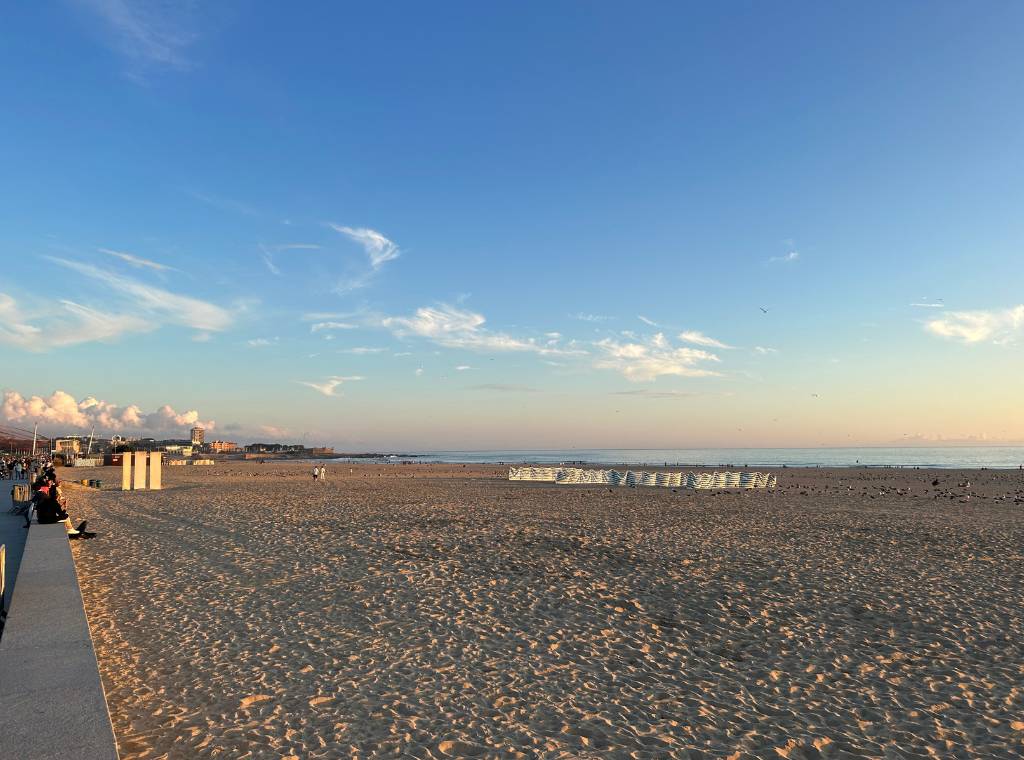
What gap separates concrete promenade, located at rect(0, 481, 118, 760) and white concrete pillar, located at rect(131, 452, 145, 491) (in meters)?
26.4

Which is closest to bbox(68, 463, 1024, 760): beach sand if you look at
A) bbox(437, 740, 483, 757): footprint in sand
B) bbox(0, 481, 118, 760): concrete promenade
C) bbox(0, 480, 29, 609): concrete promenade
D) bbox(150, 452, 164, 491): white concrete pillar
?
bbox(437, 740, 483, 757): footprint in sand

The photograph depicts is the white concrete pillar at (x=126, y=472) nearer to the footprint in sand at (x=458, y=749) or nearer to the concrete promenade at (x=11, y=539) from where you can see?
the concrete promenade at (x=11, y=539)

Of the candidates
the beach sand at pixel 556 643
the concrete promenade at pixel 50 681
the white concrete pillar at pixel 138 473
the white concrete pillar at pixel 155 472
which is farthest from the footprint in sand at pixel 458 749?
the white concrete pillar at pixel 138 473

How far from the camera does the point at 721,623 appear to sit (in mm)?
8344

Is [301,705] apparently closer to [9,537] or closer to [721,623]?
[721,623]

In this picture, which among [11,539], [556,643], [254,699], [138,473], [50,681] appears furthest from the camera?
[138,473]

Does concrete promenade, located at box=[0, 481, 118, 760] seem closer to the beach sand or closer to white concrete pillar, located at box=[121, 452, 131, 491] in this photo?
the beach sand

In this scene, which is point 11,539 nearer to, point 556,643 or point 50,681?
point 50,681

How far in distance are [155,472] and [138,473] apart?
0.79 m

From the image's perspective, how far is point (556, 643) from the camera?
7473mm

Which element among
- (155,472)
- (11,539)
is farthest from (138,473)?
(11,539)

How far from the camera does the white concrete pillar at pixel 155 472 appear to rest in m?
32.0

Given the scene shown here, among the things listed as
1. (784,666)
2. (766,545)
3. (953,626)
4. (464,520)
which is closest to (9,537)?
(464,520)

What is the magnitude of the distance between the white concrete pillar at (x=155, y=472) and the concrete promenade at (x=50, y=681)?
26342 millimetres
